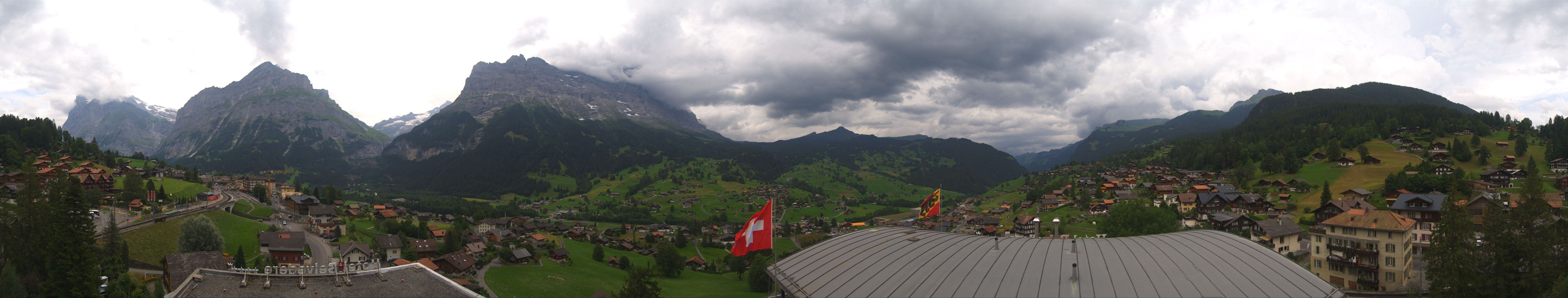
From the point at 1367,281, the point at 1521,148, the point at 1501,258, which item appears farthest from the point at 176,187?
the point at 1521,148

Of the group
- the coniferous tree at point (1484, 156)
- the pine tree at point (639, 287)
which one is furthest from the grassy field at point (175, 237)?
the coniferous tree at point (1484, 156)

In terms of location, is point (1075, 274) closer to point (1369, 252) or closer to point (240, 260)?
point (1369, 252)

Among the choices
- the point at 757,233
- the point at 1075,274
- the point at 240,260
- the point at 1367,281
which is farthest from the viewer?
the point at 240,260

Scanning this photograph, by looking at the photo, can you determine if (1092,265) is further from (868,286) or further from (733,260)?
(733,260)

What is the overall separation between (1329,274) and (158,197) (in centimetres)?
13698

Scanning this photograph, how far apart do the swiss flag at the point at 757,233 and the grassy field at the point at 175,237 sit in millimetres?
57234

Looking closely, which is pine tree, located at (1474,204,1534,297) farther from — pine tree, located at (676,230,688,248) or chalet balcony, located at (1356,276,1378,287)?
pine tree, located at (676,230,688,248)

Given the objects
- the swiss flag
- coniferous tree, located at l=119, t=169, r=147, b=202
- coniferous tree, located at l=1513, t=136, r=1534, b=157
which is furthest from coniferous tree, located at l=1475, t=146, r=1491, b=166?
coniferous tree, located at l=119, t=169, r=147, b=202

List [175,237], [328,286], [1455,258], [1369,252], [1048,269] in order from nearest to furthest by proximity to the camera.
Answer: [1048,269]
[1455,258]
[328,286]
[1369,252]
[175,237]

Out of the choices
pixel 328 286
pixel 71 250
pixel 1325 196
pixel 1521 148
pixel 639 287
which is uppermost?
pixel 1521 148

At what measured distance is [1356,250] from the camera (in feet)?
144

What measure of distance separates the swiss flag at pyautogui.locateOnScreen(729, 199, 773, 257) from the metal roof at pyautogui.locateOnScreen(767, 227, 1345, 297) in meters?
2.36

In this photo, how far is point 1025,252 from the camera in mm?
25750

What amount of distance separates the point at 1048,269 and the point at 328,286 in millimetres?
38921
